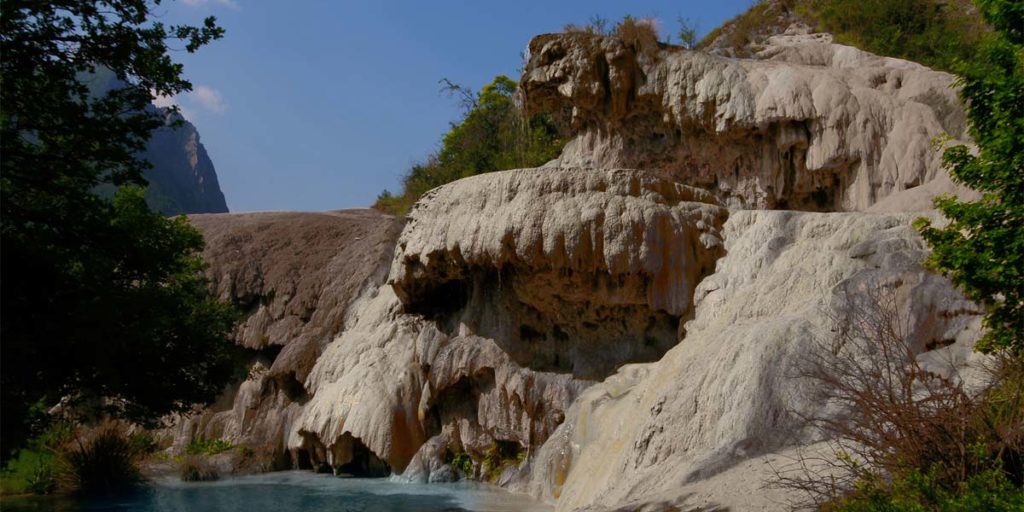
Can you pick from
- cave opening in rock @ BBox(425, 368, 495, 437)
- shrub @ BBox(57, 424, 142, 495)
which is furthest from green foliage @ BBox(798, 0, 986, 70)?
shrub @ BBox(57, 424, 142, 495)

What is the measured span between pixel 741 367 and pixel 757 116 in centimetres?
977

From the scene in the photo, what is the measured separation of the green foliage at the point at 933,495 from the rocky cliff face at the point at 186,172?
95713 millimetres

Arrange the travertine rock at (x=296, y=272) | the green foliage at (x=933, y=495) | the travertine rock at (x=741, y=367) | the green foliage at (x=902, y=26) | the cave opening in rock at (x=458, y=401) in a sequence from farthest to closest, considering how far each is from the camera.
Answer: the green foliage at (x=902, y=26) → the travertine rock at (x=296, y=272) → the cave opening in rock at (x=458, y=401) → the travertine rock at (x=741, y=367) → the green foliage at (x=933, y=495)

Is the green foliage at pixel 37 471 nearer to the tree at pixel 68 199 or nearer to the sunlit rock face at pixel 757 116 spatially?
the tree at pixel 68 199

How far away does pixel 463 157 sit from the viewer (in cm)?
2953

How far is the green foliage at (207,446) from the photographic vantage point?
18.7m

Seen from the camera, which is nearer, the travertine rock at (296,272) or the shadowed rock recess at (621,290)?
the shadowed rock recess at (621,290)

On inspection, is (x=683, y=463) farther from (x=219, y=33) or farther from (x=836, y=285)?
(x=219, y=33)

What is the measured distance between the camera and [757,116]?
18156 mm

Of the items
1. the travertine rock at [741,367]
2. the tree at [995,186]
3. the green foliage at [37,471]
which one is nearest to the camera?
the tree at [995,186]

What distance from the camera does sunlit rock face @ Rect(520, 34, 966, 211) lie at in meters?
16.8

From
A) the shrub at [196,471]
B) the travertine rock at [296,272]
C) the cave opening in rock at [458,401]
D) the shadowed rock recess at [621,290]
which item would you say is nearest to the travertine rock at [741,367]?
the shadowed rock recess at [621,290]

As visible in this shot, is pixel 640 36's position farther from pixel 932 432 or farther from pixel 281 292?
pixel 932 432

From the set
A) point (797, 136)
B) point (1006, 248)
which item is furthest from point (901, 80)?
point (1006, 248)
